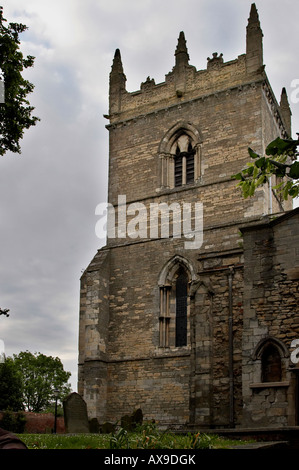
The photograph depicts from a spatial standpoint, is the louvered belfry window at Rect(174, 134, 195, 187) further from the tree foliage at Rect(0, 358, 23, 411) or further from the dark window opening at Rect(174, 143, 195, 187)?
the tree foliage at Rect(0, 358, 23, 411)

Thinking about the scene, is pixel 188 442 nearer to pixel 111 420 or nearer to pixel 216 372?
pixel 216 372

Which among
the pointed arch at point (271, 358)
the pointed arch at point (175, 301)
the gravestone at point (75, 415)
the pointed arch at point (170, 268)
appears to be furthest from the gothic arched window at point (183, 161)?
the pointed arch at point (271, 358)

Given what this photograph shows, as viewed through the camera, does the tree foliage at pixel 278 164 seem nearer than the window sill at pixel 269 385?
Yes

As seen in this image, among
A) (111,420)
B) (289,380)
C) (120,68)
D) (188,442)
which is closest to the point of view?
(188,442)

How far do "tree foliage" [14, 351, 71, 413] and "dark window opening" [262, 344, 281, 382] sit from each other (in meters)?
46.9

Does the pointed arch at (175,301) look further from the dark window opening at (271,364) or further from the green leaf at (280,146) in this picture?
the green leaf at (280,146)

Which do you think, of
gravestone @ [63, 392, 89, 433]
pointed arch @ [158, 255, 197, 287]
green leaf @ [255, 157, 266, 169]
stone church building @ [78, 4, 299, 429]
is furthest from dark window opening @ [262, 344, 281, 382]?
pointed arch @ [158, 255, 197, 287]

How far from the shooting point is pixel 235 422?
15.0 meters

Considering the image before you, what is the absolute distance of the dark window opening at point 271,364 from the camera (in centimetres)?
1330

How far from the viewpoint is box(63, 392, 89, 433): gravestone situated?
1708 centimetres

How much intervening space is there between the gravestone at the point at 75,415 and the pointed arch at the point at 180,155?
36.2 ft

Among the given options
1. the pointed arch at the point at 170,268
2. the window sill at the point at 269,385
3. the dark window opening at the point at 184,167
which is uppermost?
the dark window opening at the point at 184,167

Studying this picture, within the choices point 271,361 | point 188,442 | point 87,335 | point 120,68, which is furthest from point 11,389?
point 188,442
